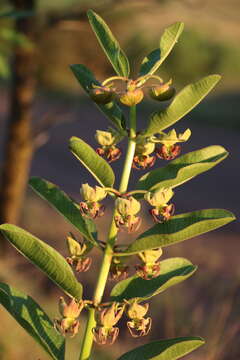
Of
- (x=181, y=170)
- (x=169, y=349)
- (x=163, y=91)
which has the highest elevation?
(x=163, y=91)

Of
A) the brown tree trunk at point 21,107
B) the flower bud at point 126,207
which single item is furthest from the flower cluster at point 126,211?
the brown tree trunk at point 21,107

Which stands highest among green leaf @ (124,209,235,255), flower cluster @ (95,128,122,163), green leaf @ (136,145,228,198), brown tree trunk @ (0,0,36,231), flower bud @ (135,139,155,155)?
brown tree trunk @ (0,0,36,231)

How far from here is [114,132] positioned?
37.2 inches

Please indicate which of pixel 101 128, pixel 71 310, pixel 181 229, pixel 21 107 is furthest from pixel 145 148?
pixel 101 128

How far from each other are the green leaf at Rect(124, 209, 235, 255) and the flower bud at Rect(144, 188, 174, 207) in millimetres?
32

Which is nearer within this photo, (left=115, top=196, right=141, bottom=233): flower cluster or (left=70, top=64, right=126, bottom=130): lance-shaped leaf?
(left=115, top=196, right=141, bottom=233): flower cluster

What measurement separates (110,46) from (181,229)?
28 cm

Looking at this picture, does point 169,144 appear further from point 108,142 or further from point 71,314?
point 71,314

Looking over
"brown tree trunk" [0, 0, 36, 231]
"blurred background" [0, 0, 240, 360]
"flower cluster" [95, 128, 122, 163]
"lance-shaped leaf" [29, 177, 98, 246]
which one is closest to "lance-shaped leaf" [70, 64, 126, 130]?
"flower cluster" [95, 128, 122, 163]

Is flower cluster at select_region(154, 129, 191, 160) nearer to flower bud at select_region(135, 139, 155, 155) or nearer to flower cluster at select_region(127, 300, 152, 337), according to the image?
flower bud at select_region(135, 139, 155, 155)

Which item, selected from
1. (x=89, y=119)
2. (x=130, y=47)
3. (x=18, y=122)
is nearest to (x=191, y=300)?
(x=18, y=122)

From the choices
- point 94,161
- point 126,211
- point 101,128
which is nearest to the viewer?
point 126,211

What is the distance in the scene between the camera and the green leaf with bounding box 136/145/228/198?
93cm

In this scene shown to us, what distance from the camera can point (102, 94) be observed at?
0.90m
